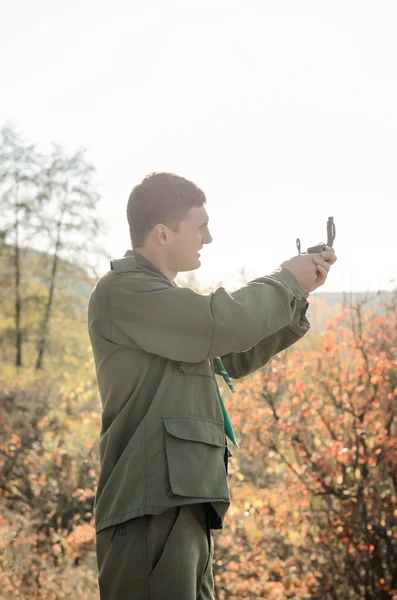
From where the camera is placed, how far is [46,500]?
7551mm

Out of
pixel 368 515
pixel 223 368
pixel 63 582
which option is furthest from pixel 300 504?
pixel 223 368

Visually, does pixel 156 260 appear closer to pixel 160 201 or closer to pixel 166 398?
pixel 160 201

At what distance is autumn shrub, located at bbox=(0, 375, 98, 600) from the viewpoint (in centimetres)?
475

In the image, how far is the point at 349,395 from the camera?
4.93m

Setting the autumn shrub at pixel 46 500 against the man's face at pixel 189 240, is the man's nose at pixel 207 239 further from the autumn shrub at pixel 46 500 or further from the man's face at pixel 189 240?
the autumn shrub at pixel 46 500

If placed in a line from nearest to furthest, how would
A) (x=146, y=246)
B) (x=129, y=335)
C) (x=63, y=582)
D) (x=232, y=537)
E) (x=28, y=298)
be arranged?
(x=129, y=335)
(x=146, y=246)
(x=63, y=582)
(x=232, y=537)
(x=28, y=298)

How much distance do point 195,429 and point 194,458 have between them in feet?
0.24

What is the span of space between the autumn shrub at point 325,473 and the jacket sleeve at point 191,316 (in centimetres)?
305

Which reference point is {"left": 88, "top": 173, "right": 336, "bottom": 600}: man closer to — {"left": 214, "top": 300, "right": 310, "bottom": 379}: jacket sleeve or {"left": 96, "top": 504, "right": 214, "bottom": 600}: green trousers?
{"left": 96, "top": 504, "right": 214, "bottom": 600}: green trousers

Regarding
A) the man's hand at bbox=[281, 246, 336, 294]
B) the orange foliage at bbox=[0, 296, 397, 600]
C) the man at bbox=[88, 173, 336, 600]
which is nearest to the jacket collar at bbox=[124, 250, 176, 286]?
the man at bbox=[88, 173, 336, 600]

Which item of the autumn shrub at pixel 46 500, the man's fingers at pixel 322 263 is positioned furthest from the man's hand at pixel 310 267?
the autumn shrub at pixel 46 500

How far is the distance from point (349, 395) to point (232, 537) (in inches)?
69.1

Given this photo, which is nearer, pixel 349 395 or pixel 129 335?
pixel 129 335

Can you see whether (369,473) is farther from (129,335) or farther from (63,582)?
(129,335)
